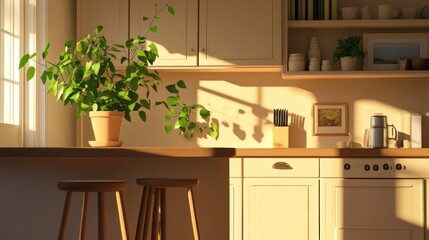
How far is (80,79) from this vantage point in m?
3.74

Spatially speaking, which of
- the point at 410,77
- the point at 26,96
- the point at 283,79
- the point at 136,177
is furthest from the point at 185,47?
the point at 136,177

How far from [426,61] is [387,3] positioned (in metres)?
0.56

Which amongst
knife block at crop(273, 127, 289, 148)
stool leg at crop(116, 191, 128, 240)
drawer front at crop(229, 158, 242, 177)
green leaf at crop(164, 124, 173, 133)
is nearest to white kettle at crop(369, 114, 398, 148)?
knife block at crop(273, 127, 289, 148)

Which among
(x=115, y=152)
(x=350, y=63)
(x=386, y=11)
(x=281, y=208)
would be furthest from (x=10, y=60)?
(x=386, y=11)

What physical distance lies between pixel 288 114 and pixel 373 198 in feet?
3.41

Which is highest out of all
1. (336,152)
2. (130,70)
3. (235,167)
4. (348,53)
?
(348,53)

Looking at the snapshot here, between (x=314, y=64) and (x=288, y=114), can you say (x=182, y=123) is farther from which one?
(x=314, y=64)

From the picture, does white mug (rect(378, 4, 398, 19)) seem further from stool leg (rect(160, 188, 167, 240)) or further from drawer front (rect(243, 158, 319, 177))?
stool leg (rect(160, 188, 167, 240))

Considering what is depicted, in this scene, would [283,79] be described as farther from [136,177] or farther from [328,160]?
[136,177]

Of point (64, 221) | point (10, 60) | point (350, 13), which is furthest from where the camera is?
point (350, 13)

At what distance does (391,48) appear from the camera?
5582 mm

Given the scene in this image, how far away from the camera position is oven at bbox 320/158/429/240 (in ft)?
16.1

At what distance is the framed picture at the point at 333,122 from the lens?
5.64 metres

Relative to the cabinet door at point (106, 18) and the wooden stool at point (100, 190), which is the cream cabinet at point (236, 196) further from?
the wooden stool at point (100, 190)
